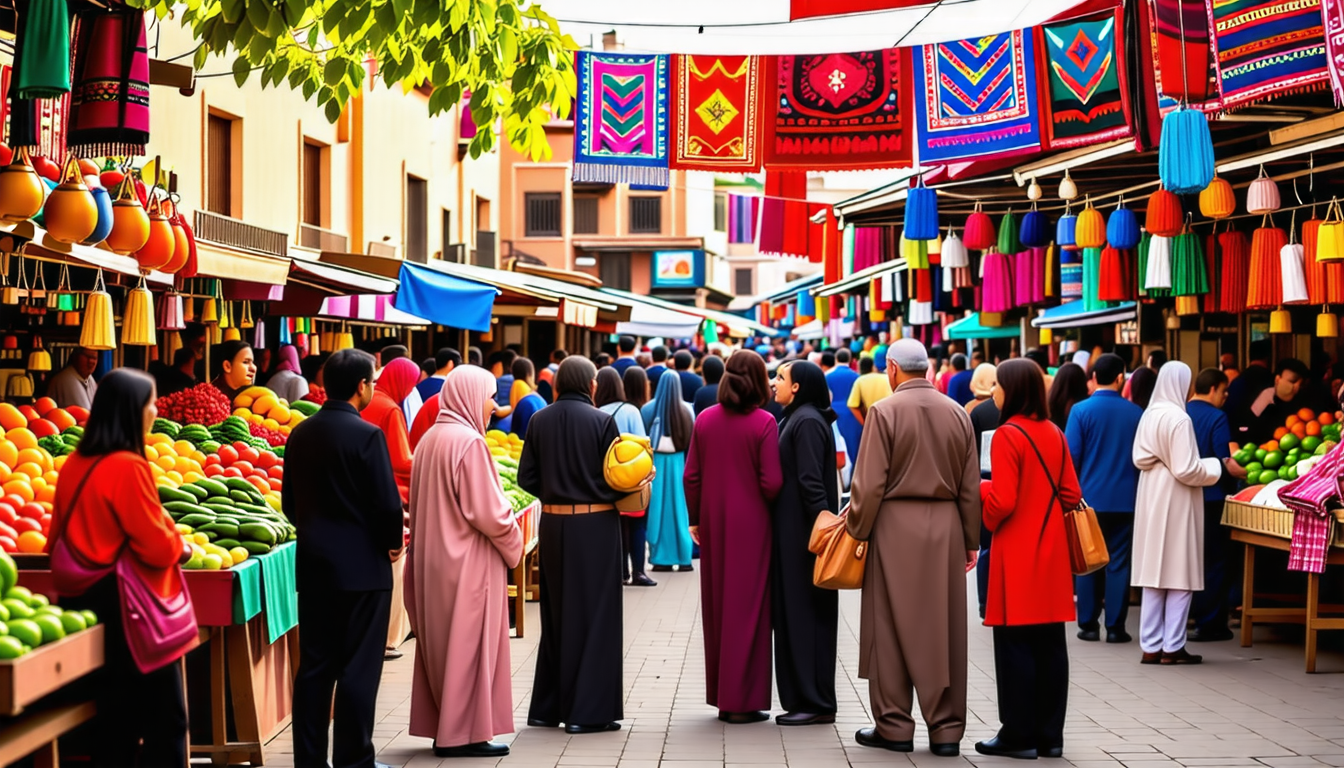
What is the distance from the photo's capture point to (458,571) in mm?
6848

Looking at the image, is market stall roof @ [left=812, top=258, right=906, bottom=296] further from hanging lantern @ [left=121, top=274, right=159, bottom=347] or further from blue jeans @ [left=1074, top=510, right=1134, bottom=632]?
hanging lantern @ [left=121, top=274, right=159, bottom=347]

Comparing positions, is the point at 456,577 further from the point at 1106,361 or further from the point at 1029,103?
the point at 1029,103

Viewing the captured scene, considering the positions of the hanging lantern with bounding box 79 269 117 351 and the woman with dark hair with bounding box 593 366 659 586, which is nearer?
the hanging lantern with bounding box 79 269 117 351

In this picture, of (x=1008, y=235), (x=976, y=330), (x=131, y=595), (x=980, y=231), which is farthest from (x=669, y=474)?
(x=976, y=330)

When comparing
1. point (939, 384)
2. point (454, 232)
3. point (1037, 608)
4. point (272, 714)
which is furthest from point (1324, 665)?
point (454, 232)

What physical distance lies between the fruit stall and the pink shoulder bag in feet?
22.6

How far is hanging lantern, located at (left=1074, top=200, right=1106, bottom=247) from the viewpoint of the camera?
12742 mm

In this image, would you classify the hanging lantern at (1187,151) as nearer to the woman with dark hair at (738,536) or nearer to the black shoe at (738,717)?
the woman with dark hair at (738,536)

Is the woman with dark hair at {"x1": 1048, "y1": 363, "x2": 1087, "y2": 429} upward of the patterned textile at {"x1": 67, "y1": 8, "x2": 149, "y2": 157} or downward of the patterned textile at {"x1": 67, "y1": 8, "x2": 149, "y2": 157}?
downward

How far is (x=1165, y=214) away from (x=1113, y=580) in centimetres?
287

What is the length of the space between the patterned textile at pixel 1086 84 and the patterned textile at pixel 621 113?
3402mm

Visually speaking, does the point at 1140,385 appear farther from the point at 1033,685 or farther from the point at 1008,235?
the point at 1033,685

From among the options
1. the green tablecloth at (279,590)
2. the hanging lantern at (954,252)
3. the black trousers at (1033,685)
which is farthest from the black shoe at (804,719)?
the hanging lantern at (954,252)

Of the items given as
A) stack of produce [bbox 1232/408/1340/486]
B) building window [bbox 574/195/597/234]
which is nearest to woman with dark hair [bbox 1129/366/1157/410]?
stack of produce [bbox 1232/408/1340/486]
